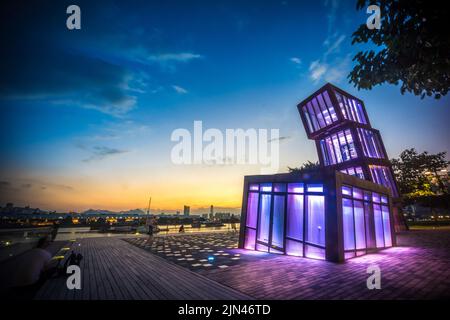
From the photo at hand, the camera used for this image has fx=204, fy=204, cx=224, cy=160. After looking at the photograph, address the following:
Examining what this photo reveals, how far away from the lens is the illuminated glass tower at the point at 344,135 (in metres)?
25.3

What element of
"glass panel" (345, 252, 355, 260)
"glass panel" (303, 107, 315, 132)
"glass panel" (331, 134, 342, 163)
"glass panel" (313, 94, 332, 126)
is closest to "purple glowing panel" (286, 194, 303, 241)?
"glass panel" (345, 252, 355, 260)

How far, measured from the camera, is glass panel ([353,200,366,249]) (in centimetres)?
1162

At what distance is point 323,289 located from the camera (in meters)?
5.92

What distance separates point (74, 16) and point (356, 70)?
9959mm

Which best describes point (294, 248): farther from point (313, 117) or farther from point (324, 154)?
point (313, 117)

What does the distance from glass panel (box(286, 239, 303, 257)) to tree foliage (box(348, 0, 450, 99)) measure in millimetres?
8507

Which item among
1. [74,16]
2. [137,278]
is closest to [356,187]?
[137,278]

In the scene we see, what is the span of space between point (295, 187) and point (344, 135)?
19.0 metres

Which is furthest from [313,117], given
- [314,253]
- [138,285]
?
[138,285]

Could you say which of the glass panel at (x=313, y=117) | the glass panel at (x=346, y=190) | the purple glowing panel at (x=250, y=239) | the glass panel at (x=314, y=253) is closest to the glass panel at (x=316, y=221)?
the glass panel at (x=314, y=253)

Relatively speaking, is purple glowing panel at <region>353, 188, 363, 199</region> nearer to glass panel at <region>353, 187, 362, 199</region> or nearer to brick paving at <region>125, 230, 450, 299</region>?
glass panel at <region>353, 187, 362, 199</region>

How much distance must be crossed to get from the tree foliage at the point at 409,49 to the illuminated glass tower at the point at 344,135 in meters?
20.7

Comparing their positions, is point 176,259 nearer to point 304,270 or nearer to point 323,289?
point 304,270

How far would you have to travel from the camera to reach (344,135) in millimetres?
26484
